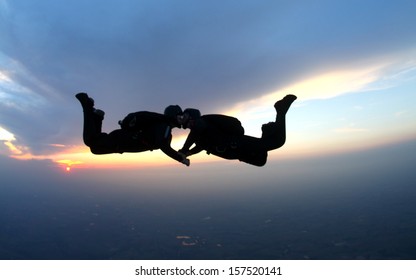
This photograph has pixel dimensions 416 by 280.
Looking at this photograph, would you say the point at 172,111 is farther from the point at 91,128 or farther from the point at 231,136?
the point at 91,128

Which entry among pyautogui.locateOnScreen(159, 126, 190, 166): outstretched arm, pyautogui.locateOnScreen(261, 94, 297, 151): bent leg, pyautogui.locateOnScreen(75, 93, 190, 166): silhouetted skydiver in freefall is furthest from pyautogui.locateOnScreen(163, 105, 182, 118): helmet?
pyautogui.locateOnScreen(261, 94, 297, 151): bent leg

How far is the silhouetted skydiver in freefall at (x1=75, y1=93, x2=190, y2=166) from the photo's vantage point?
4680 mm

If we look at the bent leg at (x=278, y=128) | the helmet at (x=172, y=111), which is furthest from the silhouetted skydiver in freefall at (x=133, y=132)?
the bent leg at (x=278, y=128)

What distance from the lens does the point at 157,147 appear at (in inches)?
194

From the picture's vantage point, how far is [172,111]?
188 inches

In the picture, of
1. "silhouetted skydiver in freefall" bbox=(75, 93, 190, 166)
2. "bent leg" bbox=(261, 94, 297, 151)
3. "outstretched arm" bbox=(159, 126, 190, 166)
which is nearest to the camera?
"outstretched arm" bbox=(159, 126, 190, 166)

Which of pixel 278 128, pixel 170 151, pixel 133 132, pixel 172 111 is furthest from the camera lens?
pixel 278 128

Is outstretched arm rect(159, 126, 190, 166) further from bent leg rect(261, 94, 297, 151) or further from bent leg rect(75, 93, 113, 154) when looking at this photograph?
bent leg rect(261, 94, 297, 151)

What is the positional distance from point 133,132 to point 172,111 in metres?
0.97

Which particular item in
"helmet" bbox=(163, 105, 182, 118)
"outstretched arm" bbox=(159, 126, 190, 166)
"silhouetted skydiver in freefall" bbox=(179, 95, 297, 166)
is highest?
"helmet" bbox=(163, 105, 182, 118)

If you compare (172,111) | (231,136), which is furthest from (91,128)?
(231,136)

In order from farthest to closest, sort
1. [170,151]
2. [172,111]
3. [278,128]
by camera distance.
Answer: [278,128]
[172,111]
[170,151]

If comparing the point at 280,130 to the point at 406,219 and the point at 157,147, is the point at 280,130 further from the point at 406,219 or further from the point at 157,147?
the point at 406,219

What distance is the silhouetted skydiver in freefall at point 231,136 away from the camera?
4747mm
